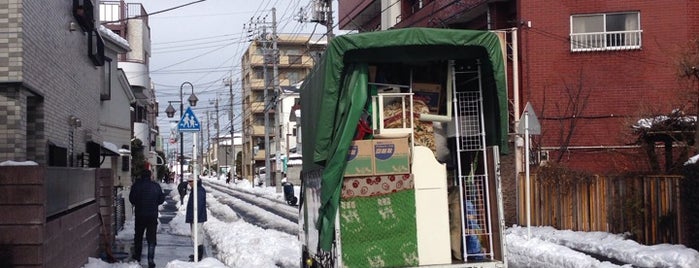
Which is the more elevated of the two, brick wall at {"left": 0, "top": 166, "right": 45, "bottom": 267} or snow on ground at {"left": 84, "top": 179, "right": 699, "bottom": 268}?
brick wall at {"left": 0, "top": 166, "right": 45, "bottom": 267}

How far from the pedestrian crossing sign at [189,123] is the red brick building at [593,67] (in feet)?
38.6

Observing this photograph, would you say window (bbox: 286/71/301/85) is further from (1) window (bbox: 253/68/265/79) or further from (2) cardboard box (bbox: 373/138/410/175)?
(2) cardboard box (bbox: 373/138/410/175)

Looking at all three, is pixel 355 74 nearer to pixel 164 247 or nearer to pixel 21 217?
pixel 21 217

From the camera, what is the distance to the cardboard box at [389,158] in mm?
7672

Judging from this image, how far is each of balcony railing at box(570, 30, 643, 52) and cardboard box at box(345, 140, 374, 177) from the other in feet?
58.0

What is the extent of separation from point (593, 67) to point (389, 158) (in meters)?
17.8

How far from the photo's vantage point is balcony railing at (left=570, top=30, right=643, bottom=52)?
77.0 feet

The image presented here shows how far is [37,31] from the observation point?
39.6ft

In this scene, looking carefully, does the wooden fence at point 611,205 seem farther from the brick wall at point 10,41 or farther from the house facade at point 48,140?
the brick wall at point 10,41

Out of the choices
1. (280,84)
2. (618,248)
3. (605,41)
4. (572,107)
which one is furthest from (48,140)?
(280,84)

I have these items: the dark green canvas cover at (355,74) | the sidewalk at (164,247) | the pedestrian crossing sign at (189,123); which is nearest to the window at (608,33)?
→ the sidewalk at (164,247)

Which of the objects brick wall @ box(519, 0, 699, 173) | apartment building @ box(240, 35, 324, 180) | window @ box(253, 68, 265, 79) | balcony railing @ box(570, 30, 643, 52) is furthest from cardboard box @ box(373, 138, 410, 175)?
window @ box(253, 68, 265, 79)

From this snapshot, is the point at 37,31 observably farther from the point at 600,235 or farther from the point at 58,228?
the point at 600,235

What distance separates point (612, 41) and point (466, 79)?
655 inches
